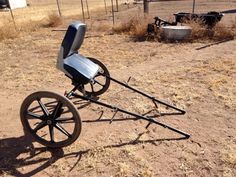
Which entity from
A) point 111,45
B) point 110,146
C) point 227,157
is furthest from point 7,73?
point 227,157

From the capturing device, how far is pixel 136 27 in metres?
10.3

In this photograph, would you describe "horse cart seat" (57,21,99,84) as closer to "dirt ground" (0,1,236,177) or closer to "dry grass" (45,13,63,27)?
"dirt ground" (0,1,236,177)

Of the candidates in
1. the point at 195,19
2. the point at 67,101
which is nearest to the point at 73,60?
the point at 67,101

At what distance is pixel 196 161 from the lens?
11.9ft

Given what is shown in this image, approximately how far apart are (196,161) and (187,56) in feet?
15.2

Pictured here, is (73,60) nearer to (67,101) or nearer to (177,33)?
(67,101)

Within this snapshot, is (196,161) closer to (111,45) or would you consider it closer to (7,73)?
(7,73)

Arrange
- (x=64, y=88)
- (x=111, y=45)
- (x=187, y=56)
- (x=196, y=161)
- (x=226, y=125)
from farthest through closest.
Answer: (x=111, y=45)
(x=187, y=56)
(x=64, y=88)
(x=226, y=125)
(x=196, y=161)

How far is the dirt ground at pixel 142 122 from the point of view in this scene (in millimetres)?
3590

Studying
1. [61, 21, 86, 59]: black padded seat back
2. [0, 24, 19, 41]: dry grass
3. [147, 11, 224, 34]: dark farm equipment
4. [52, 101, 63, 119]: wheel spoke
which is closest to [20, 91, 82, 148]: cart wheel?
[52, 101, 63, 119]: wheel spoke

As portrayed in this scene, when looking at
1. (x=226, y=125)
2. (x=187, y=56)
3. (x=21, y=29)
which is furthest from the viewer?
(x=21, y=29)

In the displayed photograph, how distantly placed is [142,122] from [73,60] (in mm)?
1336

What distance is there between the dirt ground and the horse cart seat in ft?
2.76

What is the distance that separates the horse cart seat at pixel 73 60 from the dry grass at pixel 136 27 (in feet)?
20.3
